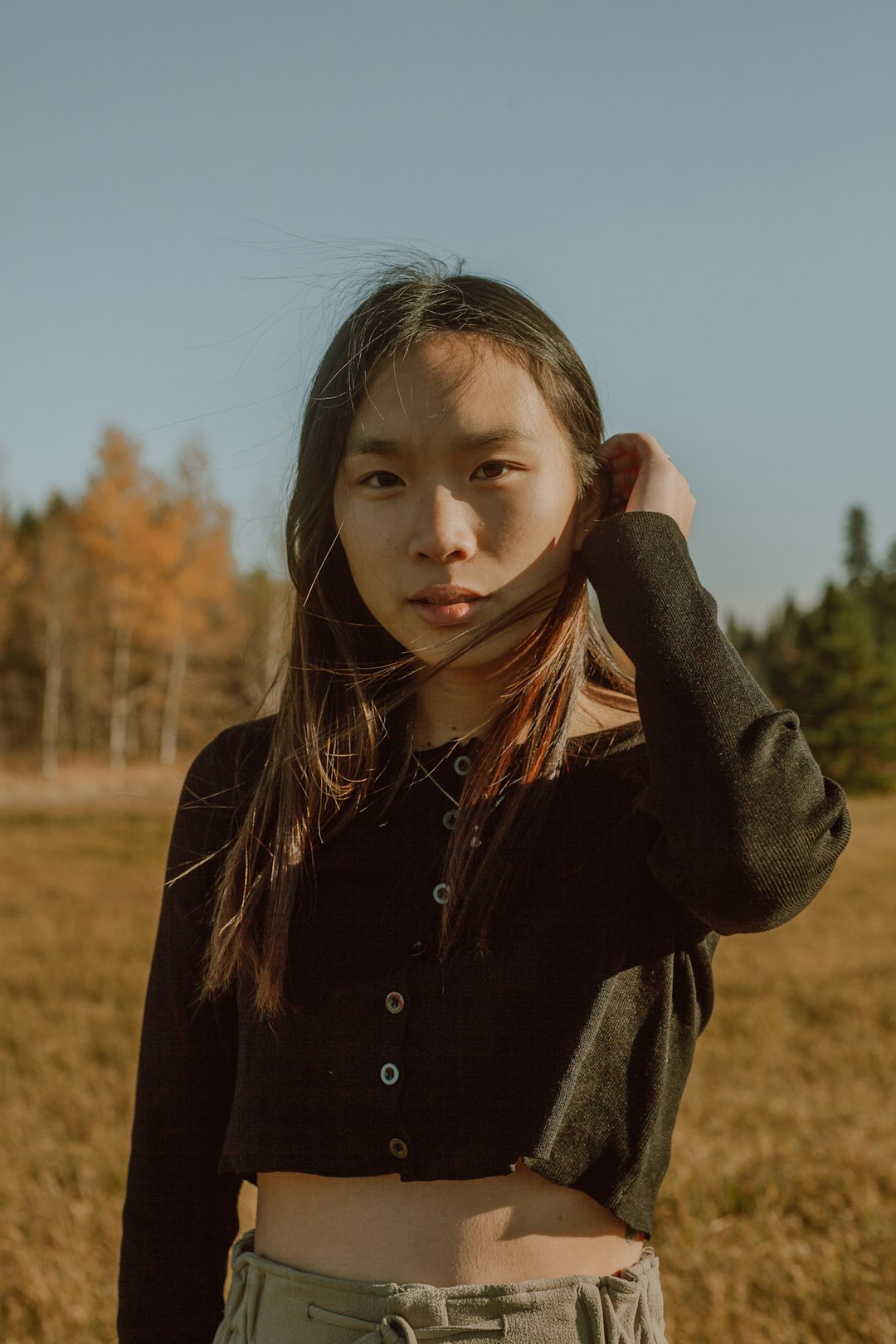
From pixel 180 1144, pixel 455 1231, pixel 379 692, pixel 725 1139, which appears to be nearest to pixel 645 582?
pixel 379 692

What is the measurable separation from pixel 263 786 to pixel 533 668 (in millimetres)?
462

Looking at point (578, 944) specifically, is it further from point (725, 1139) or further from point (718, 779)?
point (725, 1139)

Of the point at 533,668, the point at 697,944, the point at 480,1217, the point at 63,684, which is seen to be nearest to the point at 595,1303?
the point at 480,1217

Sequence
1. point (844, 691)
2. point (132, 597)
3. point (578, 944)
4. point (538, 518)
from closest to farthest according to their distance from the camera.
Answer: point (578, 944), point (538, 518), point (132, 597), point (844, 691)

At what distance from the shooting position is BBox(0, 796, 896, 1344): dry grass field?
128 inches

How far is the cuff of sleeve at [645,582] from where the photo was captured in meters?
1.43

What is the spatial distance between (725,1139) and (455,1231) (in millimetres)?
3522

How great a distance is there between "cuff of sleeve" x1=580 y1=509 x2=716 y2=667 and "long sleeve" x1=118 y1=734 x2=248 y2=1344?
72 cm

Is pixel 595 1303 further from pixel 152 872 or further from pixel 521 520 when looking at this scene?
pixel 152 872

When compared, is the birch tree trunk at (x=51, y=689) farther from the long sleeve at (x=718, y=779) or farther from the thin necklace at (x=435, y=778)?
the long sleeve at (x=718, y=779)

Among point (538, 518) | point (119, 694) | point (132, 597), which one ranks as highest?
point (132, 597)

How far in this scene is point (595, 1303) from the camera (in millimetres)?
1354

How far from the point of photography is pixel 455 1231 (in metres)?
1.37

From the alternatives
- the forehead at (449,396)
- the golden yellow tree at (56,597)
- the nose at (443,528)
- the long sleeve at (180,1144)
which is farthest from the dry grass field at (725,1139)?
the golden yellow tree at (56,597)
